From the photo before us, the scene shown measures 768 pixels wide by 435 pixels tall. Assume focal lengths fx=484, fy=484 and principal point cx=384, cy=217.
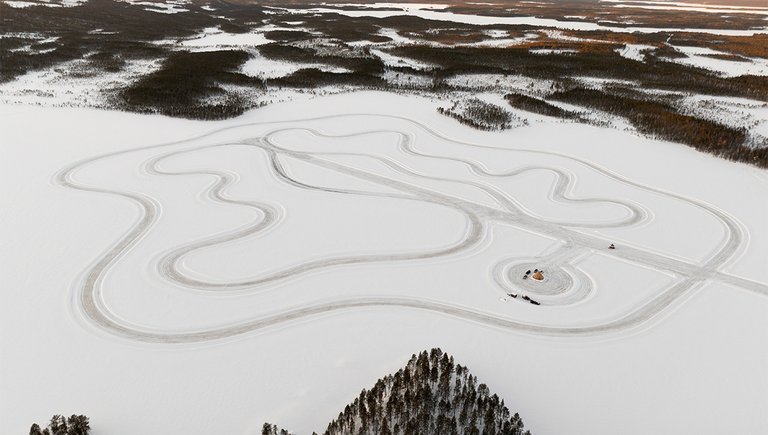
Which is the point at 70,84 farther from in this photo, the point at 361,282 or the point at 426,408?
the point at 426,408

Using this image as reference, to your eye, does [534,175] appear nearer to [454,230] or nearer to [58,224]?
[454,230]

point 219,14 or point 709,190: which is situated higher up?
point 219,14

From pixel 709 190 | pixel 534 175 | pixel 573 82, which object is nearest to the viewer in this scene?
pixel 709 190

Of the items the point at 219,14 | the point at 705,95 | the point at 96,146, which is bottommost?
the point at 96,146

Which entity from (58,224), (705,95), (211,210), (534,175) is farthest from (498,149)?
(705,95)

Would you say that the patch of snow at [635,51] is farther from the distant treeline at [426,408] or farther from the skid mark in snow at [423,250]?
the distant treeline at [426,408]

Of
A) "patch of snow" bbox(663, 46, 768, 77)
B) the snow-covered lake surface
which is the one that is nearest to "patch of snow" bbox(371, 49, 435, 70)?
the snow-covered lake surface

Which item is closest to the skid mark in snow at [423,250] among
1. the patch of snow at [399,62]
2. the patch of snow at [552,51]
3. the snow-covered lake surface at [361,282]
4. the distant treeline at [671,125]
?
the snow-covered lake surface at [361,282]
